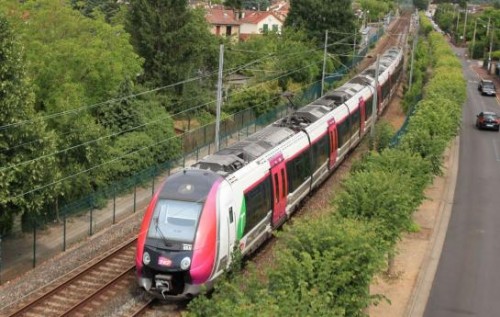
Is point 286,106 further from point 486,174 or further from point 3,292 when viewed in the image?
point 3,292

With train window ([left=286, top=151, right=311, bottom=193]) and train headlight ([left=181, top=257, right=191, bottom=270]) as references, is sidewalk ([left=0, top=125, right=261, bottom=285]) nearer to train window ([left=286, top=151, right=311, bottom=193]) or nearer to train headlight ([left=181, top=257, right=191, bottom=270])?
train headlight ([left=181, top=257, right=191, bottom=270])

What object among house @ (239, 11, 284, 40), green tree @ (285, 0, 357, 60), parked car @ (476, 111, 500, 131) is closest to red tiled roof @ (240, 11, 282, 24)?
house @ (239, 11, 284, 40)

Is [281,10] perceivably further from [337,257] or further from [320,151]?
[337,257]

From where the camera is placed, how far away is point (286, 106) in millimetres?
47375

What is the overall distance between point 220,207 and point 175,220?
44.9 inches

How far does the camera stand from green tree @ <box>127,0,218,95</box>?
4266 centimetres

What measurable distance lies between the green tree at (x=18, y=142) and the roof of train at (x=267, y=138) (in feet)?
16.0

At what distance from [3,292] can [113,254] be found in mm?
3677

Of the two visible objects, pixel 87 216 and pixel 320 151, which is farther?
pixel 320 151

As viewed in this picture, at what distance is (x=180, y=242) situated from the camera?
1558 cm

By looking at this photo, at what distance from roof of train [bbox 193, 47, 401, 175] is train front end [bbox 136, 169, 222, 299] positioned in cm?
158

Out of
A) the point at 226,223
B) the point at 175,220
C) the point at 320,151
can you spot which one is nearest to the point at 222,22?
the point at 320,151

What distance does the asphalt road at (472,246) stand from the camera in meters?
17.2

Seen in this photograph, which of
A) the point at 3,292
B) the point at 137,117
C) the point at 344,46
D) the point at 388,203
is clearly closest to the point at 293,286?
the point at 388,203
